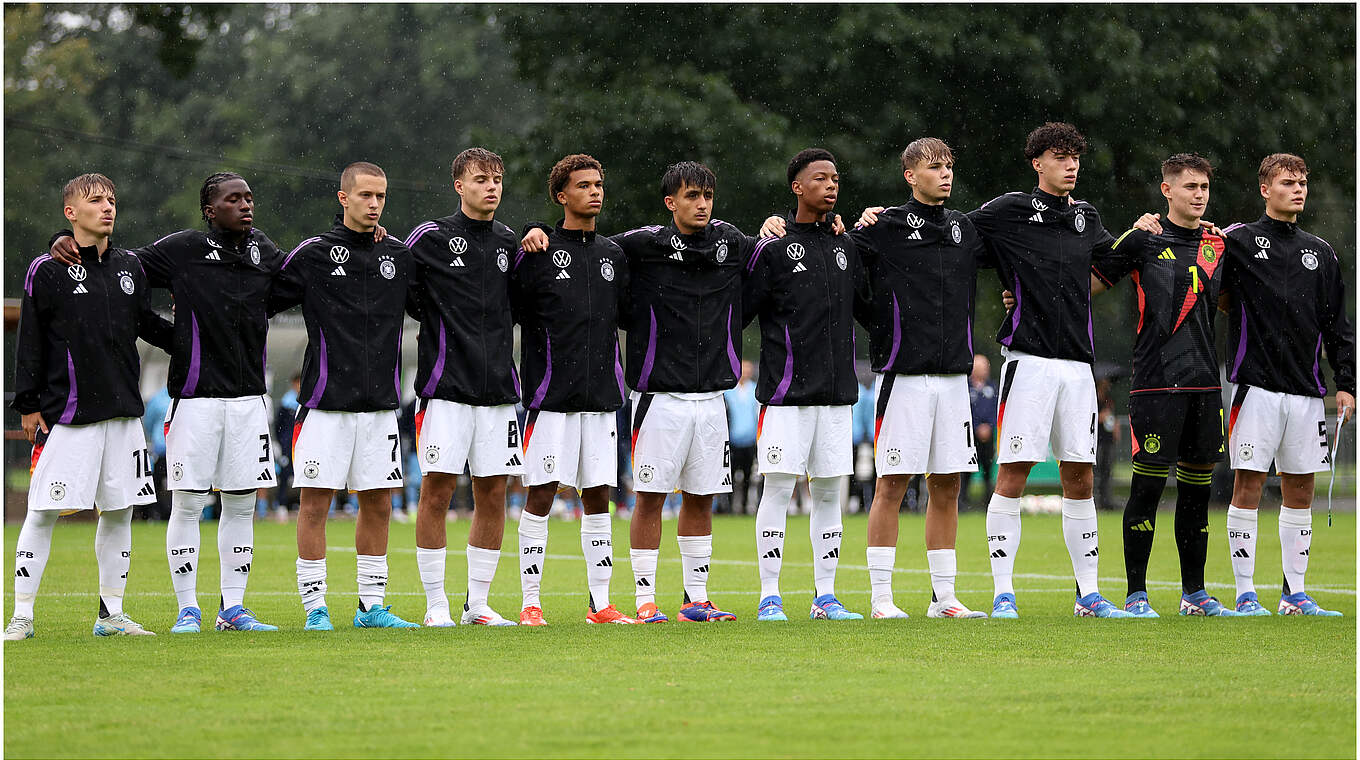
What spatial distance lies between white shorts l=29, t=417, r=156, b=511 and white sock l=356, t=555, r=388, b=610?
3.60 feet

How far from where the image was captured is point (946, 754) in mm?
5500

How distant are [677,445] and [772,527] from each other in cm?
71

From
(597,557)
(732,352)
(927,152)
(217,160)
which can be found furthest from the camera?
(217,160)

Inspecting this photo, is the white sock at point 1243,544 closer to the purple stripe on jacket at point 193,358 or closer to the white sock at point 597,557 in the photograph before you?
the white sock at point 597,557

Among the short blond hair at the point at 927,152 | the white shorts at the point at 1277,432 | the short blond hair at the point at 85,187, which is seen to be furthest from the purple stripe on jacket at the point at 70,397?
the white shorts at the point at 1277,432

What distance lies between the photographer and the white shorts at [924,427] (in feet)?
30.8

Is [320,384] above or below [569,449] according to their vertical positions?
above

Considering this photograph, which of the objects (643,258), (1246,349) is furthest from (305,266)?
(1246,349)

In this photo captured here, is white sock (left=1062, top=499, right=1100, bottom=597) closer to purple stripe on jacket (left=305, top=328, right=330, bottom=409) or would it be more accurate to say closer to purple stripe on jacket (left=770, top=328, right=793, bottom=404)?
purple stripe on jacket (left=770, top=328, right=793, bottom=404)

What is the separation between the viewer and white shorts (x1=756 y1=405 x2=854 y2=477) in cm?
930

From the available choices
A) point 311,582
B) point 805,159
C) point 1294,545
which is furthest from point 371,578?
point 1294,545

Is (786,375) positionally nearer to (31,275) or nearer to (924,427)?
(924,427)

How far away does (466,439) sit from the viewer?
29.5 feet

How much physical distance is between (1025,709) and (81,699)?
3427 mm
